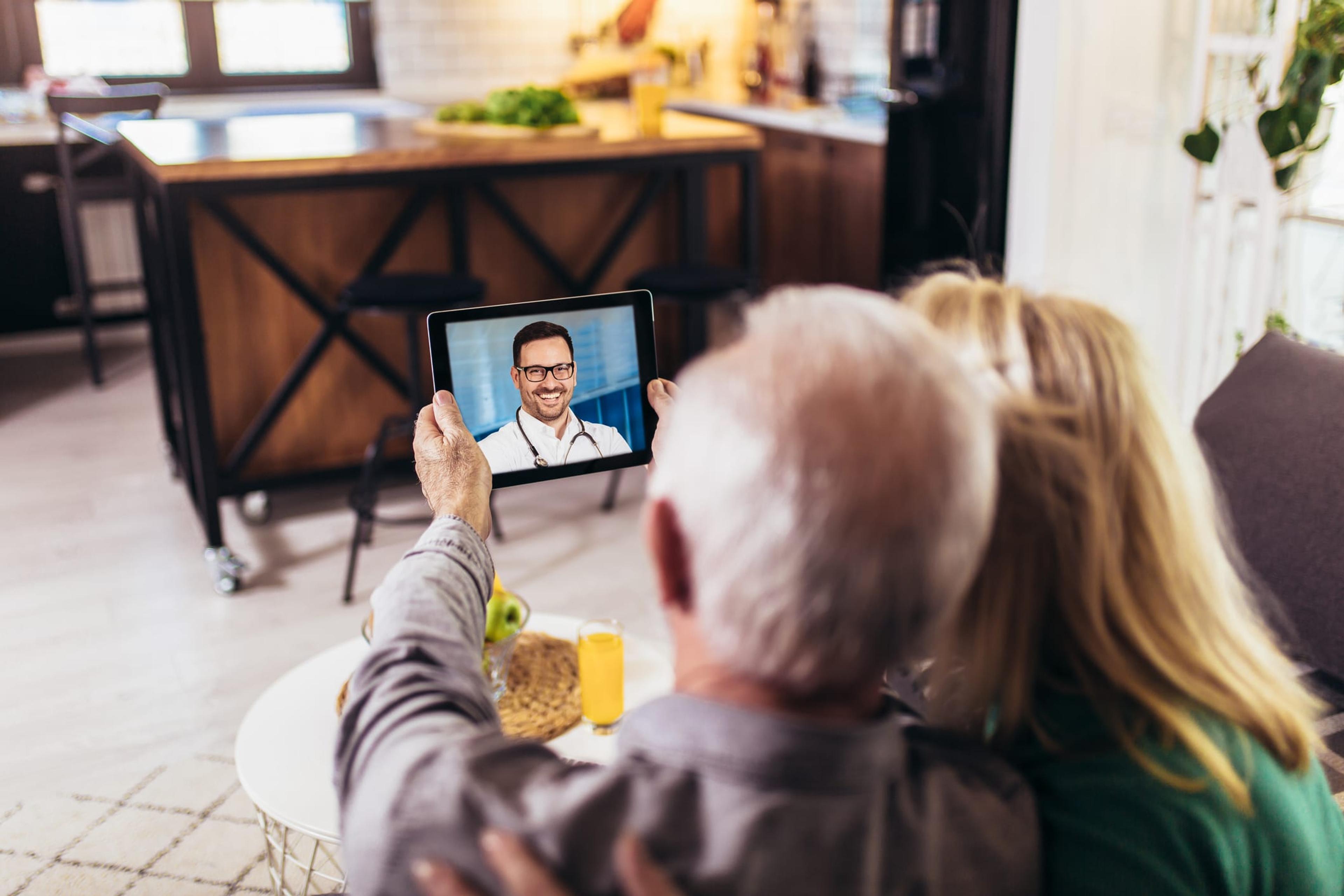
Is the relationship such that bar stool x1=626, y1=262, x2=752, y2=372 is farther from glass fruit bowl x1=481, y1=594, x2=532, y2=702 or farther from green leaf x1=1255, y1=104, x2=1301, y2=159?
glass fruit bowl x1=481, y1=594, x2=532, y2=702

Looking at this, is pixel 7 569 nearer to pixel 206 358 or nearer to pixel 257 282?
pixel 206 358

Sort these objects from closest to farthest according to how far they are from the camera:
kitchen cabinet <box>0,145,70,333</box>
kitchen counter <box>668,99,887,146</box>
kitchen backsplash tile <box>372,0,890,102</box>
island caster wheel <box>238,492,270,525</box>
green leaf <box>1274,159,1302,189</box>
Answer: green leaf <box>1274,159,1302,189</box>
island caster wheel <box>238,492,270,525</box>
kitchen counter <box>668,99,887,146</box>
kitchen cabinet <box>0,145,70,333</box>
kitchen backsplash tile <box>372,0,890,102</box>

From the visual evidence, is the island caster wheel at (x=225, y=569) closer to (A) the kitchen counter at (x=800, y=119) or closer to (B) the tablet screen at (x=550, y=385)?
(B) the tablet screen at (x=550, y=385)

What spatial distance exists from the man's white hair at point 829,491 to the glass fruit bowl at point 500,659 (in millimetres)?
950

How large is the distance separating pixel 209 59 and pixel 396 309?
10.6ft

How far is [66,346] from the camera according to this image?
510cm

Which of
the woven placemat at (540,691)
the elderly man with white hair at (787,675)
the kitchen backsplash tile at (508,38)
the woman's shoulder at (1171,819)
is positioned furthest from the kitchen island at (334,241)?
the woman's shoulder at (1171,819)

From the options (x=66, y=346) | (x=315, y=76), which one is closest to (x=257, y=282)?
(x=66, y=346)

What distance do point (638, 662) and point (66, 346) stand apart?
167 inches

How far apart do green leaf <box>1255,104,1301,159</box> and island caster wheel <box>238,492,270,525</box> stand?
103 inches

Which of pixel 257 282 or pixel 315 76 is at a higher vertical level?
pixel 315 76

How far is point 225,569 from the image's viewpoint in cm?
295

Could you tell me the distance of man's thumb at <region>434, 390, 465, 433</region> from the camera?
1087mm

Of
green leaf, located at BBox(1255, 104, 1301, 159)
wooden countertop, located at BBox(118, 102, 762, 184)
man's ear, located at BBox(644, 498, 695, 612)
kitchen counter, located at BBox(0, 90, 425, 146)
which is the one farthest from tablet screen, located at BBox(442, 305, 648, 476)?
kitchen counter, located at BBox(0, 90, 425, 146)
